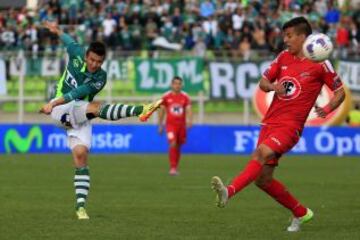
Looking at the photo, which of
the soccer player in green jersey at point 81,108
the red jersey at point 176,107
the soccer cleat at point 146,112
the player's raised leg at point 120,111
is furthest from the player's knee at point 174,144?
the soccer player in green jersey at point 81,108

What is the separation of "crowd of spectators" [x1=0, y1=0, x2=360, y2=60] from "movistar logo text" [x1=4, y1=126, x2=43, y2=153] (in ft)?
10.6

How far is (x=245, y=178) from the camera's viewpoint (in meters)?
11.8

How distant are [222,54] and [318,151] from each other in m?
4.60

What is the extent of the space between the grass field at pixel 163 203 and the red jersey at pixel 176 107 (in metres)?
1.20

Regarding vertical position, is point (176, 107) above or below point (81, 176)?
below

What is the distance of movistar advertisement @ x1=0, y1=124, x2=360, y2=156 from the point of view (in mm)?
33562

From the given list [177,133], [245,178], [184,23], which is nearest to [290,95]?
[245,178]

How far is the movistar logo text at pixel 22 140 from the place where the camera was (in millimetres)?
33812

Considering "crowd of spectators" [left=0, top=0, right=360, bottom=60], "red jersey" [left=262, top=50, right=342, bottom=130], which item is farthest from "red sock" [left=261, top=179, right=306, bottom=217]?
"crowd of spectators" [left=0, top=0, right=360, bottom=60]

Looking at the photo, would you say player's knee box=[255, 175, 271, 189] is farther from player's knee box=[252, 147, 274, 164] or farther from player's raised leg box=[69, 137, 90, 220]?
player's raised leg box=[69, 137, 90, 220]

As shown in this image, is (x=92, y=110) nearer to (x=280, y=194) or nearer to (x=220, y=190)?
(x=280, y=194)

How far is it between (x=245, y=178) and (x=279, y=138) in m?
0.61

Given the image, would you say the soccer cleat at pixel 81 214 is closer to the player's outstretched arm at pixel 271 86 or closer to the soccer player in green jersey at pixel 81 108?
the soccer player in green jersey at pixel 81 108

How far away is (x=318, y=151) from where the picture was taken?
111 feet
